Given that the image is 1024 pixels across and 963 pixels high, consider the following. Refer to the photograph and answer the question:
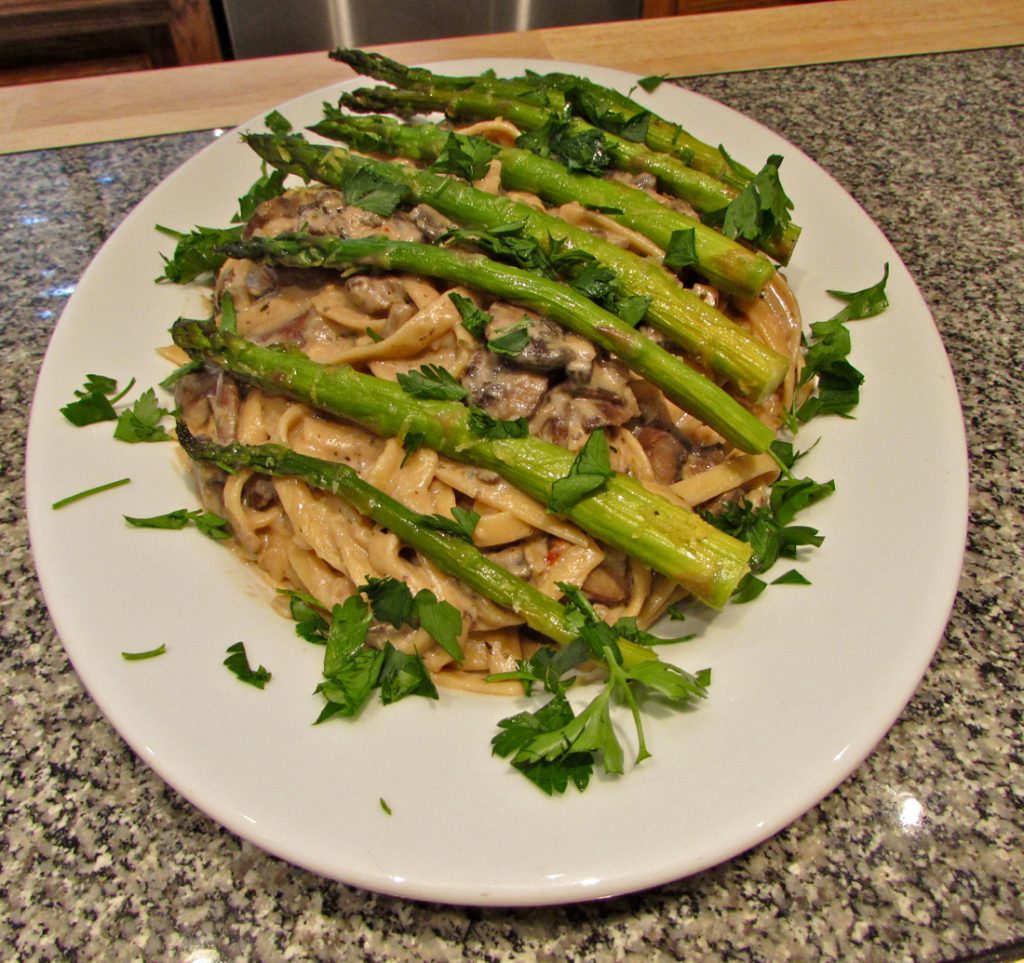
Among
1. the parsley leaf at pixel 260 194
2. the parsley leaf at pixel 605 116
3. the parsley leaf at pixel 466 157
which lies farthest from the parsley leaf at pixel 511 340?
the parsley leaf at pixel 260 194

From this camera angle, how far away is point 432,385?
2643mm

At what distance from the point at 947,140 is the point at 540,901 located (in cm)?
440

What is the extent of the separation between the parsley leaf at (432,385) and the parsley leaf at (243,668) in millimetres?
899

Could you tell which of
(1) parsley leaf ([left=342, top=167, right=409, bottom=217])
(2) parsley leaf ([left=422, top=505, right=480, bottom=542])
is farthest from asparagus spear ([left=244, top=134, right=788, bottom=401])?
(2) parsley leaf ([left=422, top=505, right=480, bottom=542])

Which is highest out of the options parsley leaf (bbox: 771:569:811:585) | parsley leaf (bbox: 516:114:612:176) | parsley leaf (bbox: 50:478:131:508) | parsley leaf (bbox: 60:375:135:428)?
parsley leaf (bbox: 516:114:612:176)

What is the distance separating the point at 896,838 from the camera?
2.18 m

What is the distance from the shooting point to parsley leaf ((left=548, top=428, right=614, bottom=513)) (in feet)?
7.91

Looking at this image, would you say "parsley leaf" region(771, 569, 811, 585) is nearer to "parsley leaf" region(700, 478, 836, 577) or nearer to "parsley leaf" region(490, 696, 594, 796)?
"parsley leaf" region(700, 478, 836, 577)

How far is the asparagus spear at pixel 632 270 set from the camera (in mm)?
2717

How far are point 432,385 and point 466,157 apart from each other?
112 cm

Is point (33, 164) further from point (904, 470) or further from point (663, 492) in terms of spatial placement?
point (904, 470)

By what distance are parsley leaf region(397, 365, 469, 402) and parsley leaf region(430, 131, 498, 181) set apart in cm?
97

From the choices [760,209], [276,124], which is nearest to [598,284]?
[760,209]

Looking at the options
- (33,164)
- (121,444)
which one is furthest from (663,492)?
(33,164)
